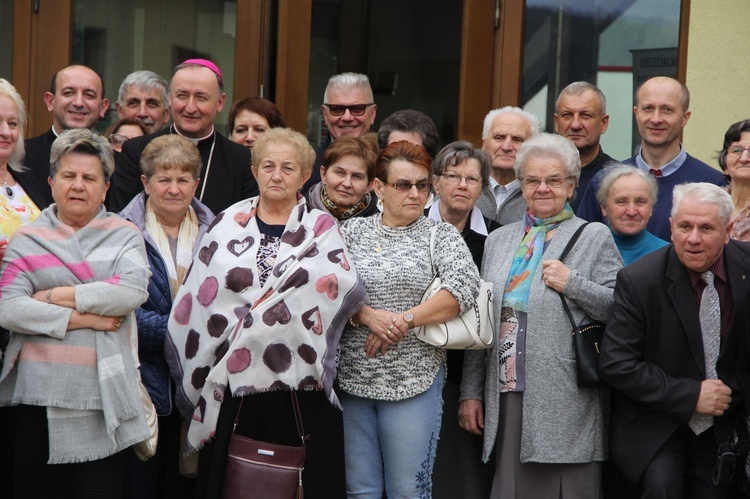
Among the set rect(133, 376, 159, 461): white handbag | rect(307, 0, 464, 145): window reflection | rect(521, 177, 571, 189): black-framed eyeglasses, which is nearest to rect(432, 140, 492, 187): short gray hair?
rect(521, 177, 571, 189): black-framed eyeglasses

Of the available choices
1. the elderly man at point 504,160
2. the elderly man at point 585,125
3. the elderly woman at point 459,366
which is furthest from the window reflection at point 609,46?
the elderly woman at point 459,366

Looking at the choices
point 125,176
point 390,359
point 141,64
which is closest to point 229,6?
point 141,64

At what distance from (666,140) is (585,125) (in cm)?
45

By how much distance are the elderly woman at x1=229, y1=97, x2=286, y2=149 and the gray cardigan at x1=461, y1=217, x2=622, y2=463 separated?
1.78 m

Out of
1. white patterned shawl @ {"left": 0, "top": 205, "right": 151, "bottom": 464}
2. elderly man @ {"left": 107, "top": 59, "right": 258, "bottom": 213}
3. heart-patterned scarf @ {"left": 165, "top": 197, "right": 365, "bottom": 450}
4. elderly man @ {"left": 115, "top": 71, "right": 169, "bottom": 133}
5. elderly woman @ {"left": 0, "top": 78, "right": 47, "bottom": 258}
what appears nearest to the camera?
white patterned shawl @ {"left": 0, "top": 205, "right": 151, "bottom": 464}

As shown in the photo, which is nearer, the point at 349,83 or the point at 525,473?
the point at 525,473

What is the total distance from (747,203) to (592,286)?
0.97m

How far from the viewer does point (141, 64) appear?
22.9 ft

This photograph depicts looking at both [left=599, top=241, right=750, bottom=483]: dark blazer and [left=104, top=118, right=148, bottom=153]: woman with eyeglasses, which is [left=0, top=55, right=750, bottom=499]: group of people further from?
[left=104, top=118, right=148, bottom=153]: woman with eyeglasses

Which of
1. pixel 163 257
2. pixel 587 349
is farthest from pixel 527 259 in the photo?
pixel 163 257

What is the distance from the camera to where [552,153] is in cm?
449

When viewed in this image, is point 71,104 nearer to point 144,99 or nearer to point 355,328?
point 144,99

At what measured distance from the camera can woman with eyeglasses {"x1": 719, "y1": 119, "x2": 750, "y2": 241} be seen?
4.67 meters

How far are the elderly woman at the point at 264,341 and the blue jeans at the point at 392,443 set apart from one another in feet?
0.41
